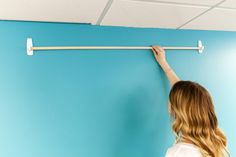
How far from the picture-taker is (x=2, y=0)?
1.23 m

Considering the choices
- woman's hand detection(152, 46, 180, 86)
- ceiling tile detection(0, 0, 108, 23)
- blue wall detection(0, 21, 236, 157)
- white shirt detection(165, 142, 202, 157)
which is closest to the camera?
white shirt detection(165, 142, 202, 157)

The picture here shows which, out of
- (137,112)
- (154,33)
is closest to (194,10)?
(154,33)

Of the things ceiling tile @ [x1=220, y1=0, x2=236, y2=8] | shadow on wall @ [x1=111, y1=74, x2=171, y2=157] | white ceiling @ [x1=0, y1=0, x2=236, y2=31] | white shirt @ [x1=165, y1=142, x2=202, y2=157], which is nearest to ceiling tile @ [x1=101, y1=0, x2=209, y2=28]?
white ceiling @ [x1=0, y1=0, x2=236, y2=31]

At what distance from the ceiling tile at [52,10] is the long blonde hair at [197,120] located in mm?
632

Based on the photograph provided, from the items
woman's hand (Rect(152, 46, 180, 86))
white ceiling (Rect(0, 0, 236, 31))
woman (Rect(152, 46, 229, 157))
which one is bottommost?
woman (Rect(152, 46, 229, 157))

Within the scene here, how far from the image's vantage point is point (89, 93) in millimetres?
1518

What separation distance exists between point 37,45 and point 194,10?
0.94 m

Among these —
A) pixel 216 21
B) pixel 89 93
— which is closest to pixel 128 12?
pixel 89 93

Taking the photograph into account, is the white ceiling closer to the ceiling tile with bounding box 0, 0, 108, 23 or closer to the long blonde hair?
the ceiling tile with bounding box 0, 0, 108, 23

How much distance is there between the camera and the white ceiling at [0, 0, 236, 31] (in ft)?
4.32

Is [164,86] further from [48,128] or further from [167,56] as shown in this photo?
[48,128]

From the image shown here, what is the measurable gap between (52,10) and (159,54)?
2.35ft

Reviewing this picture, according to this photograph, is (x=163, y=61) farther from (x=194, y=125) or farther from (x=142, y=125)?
(x=194, y=125)

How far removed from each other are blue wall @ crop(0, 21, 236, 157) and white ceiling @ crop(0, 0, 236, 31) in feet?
0.23
